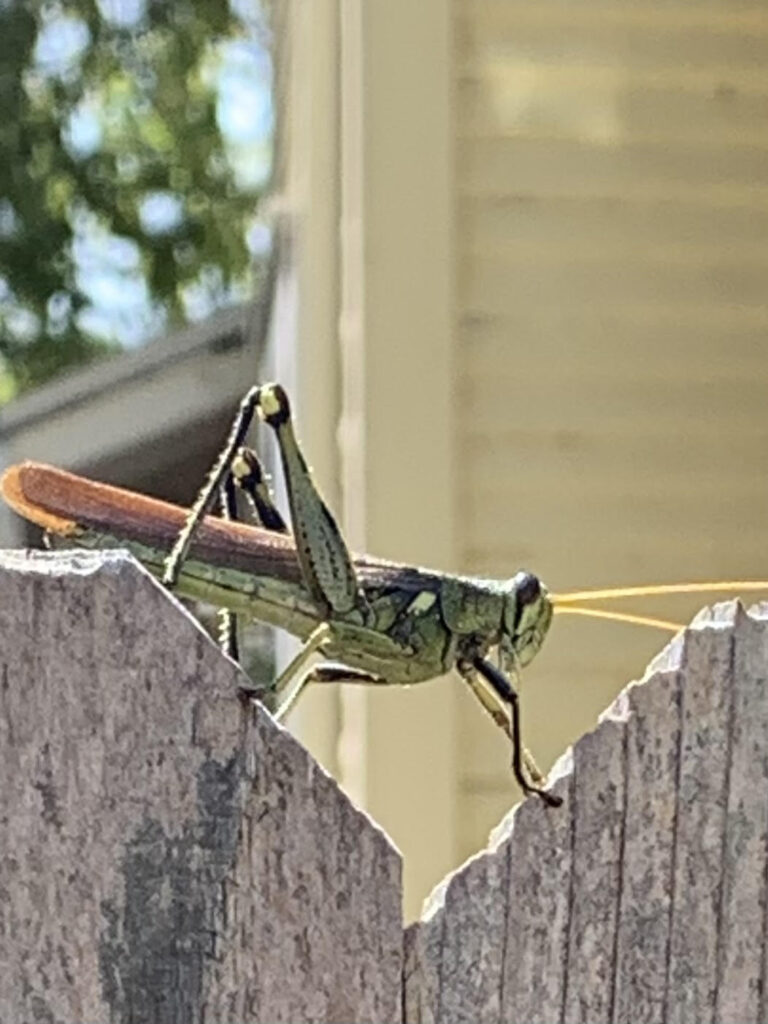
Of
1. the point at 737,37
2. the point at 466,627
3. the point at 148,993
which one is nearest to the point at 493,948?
the point at 148,993

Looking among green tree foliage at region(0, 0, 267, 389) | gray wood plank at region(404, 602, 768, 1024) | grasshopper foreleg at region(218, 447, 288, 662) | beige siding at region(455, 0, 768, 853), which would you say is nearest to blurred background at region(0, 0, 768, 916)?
beige siding at region(455, 0, 768, 853)

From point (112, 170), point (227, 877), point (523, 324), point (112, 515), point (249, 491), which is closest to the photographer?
point (227, 877)

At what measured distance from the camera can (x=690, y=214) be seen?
327 centimetres

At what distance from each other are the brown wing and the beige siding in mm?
1715

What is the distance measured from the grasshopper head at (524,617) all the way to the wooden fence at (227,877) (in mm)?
659

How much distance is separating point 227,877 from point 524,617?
0.72m

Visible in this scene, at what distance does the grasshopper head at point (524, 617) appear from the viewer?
55.2 inches

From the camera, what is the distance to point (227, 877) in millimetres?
723

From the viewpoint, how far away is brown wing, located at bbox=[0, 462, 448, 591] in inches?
53.3

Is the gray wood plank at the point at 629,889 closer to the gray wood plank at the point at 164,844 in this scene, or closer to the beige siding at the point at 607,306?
the gray wood plank at the point at 164,844

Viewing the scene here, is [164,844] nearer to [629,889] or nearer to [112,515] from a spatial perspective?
[629,889]

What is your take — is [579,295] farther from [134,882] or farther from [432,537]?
[134,882]

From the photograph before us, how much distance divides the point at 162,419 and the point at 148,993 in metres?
4.30

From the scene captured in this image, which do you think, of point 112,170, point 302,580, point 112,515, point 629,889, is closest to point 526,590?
point 302,580
